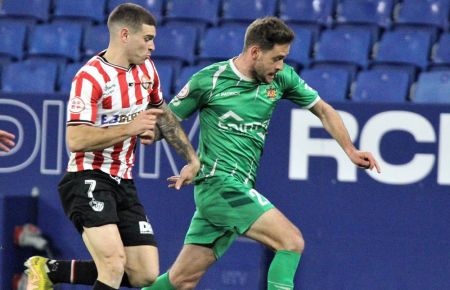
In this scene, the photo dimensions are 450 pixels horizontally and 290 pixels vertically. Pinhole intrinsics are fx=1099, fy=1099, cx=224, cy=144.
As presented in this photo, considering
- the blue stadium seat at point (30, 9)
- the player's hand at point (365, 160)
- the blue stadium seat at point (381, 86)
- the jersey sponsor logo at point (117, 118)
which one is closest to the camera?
the jersey sponsor logo at point (117, 118)

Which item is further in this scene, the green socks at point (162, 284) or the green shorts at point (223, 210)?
the green socks at point (162, 284)

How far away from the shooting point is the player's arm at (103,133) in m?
5.50

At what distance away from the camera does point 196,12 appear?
436 inches

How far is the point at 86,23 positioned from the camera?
11.2 m

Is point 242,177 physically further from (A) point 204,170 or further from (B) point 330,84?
(B) point 330,84

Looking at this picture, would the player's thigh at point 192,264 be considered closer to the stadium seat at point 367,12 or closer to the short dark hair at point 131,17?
the short dark hair at point 131,17

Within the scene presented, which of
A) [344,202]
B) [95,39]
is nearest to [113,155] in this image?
[344,202]

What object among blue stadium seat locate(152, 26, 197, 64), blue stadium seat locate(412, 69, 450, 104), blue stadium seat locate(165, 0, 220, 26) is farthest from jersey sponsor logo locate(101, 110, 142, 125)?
blue stadium seat locate(165, 0, 220, 26)

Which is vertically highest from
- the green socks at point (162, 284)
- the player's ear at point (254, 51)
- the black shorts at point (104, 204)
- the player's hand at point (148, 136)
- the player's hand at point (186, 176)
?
the player's ear at point (254, 51)

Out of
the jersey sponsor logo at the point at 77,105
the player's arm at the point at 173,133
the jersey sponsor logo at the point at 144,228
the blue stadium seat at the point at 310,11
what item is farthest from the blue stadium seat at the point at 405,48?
the jersey sponsor logo at the point at 77,105

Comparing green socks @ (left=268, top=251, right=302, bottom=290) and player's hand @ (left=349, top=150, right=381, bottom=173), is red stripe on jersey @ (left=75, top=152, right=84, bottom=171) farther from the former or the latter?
player's hand @ (left=349, top=150, right=381, bottom=173)

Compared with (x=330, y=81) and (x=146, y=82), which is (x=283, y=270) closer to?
(x=146, y=82)

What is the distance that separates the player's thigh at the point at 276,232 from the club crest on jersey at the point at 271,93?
702 mm

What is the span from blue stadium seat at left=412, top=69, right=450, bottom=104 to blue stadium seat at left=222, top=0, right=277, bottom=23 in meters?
2.16
